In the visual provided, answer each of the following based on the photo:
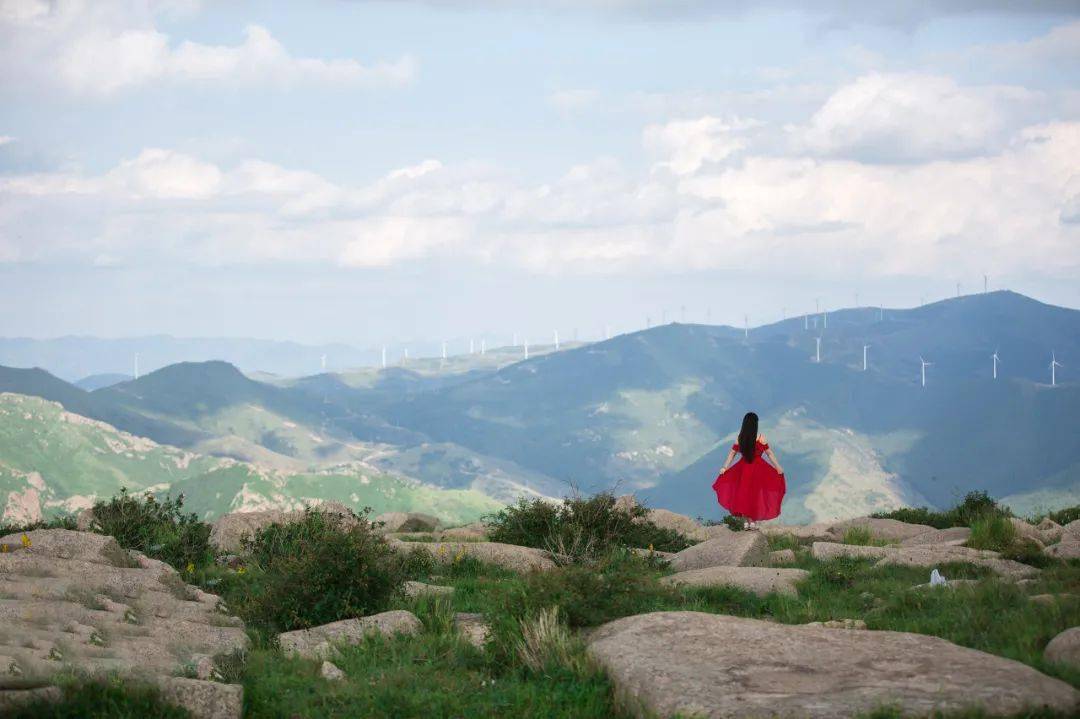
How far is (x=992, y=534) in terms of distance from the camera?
20.1 m

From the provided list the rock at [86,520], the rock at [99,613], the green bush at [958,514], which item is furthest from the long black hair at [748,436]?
the rock at [86,520]

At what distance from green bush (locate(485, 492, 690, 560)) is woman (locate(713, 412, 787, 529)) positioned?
153cm

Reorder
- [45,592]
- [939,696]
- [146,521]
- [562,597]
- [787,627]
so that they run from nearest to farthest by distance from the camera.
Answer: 1. [939,696]
2. [787,627]
3. [562,597]
4. [45,592]
5. [146,521]

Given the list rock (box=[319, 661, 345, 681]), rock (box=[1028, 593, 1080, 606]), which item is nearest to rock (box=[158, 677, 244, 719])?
rock (box=[319, 661, 345, 681])

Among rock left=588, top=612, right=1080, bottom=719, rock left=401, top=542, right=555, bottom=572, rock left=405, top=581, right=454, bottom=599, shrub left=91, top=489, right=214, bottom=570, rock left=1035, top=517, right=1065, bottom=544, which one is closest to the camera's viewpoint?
rock left=588, top=612, right=1080, bottom=719

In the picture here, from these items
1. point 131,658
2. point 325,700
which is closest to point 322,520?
point 131,658

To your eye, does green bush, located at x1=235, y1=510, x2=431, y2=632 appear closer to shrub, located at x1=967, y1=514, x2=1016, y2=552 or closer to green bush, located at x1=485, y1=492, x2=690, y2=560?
green bush, located at x1=485, y1=492, x2=690, y2=560

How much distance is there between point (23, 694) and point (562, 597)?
557cm

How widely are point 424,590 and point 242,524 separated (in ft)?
30.3

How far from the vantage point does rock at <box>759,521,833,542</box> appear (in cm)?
2483

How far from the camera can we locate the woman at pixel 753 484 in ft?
81.7

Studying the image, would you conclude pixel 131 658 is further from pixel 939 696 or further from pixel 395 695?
pixel 939 696

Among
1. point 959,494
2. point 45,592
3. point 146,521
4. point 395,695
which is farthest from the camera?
point 959,494

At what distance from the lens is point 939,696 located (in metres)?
9.12
